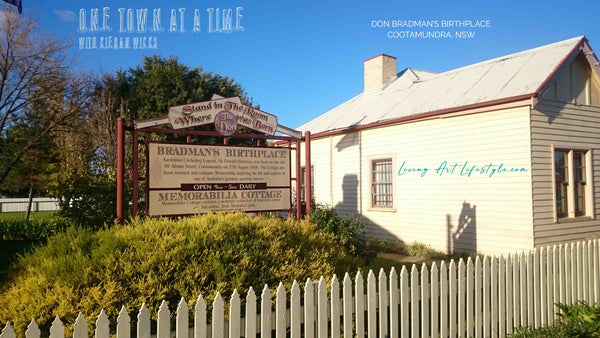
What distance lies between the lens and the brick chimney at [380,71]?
18.2 m

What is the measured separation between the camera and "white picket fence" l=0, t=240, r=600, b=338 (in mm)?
2939

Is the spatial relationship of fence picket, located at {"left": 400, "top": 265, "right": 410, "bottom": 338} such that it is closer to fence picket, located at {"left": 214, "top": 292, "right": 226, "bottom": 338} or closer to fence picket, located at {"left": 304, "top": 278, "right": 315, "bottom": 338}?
fence picket, located at {"left": 304, "top": 278, "right": 315, "bottom": 338}

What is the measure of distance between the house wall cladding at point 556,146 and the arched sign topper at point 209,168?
624cm

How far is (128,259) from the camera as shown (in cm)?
367

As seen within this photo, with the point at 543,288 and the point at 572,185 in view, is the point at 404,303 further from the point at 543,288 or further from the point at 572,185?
the point at 572,185

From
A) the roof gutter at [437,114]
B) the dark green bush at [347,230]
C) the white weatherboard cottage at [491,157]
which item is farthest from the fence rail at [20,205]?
the dark green bush at [347,230]

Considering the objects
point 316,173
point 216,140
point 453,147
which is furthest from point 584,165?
point 216,140

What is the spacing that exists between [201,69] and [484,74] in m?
20.6

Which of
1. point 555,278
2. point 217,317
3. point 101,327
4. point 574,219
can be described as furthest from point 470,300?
point 574,219

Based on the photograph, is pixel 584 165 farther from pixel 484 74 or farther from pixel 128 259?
pixel 128 259

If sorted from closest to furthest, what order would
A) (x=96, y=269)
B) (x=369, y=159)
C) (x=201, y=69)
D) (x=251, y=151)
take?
(x=96, y=269)
(x=251, y=151)
(x=369, y=159)
(x=201, y=69)

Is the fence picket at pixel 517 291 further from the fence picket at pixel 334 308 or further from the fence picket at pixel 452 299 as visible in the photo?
the fence picket at pixel 334 308

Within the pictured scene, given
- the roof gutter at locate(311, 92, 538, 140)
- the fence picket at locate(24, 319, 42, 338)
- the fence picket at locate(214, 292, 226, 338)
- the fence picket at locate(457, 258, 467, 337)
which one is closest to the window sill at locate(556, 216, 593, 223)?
the roof gutter at locate(311, 92, 538, 140)

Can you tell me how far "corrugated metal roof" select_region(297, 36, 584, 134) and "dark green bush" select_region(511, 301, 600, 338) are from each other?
19.6 feet
